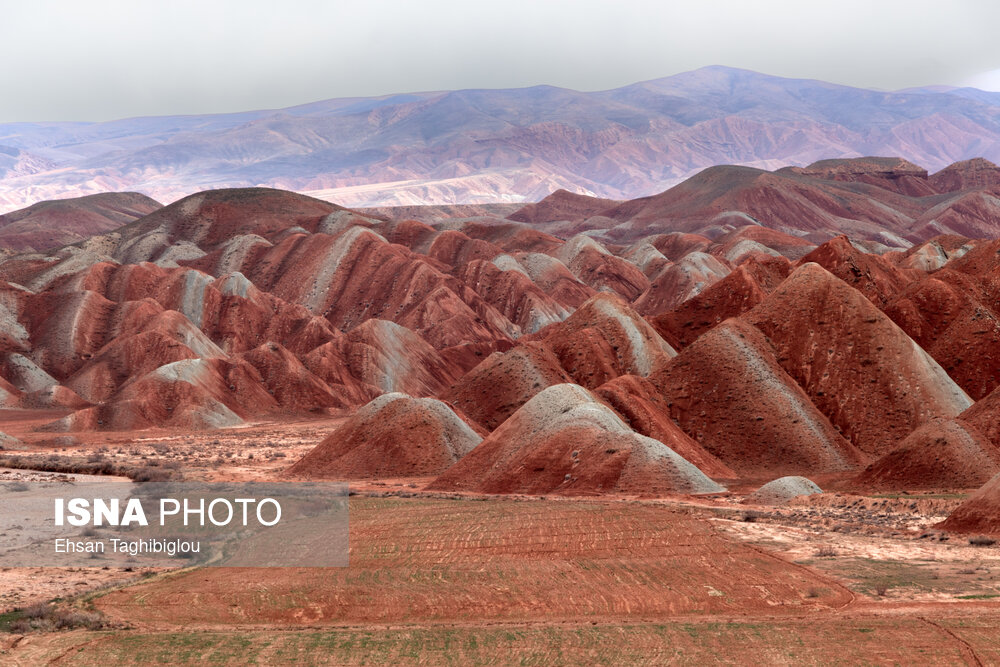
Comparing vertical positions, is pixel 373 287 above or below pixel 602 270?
above

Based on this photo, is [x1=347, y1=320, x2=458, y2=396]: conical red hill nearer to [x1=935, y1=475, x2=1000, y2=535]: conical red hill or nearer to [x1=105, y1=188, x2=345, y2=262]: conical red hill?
[x1=105, y1=188, x2=345, y2=262]: conical red hill

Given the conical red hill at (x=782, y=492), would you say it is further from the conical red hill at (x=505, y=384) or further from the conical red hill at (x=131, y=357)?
the conical red hill at (x=131, y=357)

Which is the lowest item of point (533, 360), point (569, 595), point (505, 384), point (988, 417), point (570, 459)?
point (505, 384)

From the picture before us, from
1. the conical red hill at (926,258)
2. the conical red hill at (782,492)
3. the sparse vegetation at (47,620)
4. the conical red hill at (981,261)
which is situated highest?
the conical red hill at (981,261)

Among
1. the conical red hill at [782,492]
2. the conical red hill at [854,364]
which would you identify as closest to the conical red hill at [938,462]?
the conical red hill at [782,492]

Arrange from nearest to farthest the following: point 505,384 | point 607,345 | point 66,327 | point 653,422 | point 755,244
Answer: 1. point 653,422
2. point 505,384
3. point 607,345
4. point 66,327
5. point 755,244

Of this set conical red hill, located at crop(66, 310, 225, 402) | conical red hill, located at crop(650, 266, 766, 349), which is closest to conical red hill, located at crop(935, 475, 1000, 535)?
conical red hill, located at crop(650, 266, 766, 349)

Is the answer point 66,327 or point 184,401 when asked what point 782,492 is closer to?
point 184,401

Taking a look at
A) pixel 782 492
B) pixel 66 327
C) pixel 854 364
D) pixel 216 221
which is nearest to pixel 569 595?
pixel 782 492
